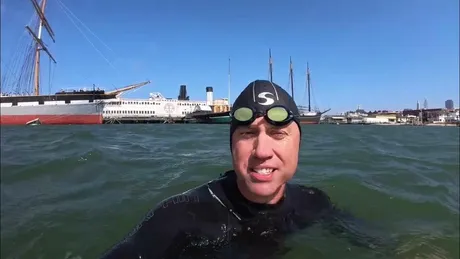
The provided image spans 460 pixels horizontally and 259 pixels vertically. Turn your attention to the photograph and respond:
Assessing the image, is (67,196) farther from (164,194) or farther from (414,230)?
(414,230)

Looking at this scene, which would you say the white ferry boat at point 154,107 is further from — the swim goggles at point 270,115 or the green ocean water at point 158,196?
the swim goggles at point 270,115

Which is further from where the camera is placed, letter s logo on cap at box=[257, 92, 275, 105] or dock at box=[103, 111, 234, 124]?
dock at box=[103, 111, 234, 124]

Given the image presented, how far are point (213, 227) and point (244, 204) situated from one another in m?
0.35

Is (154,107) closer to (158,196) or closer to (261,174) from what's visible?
(158,196)

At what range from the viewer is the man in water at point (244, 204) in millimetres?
2516

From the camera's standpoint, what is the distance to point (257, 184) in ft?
8.52

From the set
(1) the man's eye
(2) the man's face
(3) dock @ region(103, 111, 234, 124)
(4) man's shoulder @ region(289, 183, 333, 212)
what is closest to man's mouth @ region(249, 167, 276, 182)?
(2) the man's face

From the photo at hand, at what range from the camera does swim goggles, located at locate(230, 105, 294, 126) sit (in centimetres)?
261

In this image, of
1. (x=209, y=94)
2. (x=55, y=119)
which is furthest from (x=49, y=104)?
(x=209, y=94)

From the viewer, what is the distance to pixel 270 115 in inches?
103

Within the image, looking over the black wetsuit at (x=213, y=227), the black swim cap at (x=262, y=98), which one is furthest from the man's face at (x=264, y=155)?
the black wetsuit at (x=213, y=227)

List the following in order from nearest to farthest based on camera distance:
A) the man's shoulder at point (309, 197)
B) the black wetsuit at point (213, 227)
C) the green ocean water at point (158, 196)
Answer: the black wetsuit at point (213, 227) < the green ocean water at point (158, 196) < the man's shoulder at point (309, 197)

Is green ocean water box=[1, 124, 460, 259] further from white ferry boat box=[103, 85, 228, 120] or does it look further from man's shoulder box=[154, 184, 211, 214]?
white ferry boat box=[103, 85, 228, 120]

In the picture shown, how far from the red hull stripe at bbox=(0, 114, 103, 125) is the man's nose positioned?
62595 millimetres
